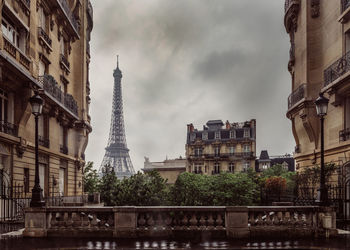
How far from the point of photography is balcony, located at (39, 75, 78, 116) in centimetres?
2231

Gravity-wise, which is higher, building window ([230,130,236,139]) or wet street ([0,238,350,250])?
building window ([230,130,236,139])

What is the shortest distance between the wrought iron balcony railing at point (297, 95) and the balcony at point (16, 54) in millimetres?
18170

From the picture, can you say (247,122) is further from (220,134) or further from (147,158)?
(147,158)

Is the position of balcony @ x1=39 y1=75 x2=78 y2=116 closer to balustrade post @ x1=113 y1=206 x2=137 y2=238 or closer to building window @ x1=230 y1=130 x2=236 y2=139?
balustrade post @ x1=113 y1=206 x2=137 y2=238

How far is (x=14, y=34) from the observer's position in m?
19.3

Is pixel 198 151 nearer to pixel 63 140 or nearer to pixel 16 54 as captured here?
pixel 63 140

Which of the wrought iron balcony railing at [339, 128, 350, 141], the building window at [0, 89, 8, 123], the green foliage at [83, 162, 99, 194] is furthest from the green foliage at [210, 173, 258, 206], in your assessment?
the building window at [0, 89, 8, 123]

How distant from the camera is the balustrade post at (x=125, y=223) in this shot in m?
11.7

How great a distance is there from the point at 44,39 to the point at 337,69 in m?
18.8

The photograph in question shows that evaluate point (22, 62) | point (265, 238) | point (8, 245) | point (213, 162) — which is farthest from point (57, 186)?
point (213, 162)

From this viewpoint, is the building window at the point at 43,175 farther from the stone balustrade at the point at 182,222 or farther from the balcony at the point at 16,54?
the stone balustrade at the point at 182,222

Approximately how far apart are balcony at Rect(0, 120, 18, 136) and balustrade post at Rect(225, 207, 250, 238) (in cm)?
1272

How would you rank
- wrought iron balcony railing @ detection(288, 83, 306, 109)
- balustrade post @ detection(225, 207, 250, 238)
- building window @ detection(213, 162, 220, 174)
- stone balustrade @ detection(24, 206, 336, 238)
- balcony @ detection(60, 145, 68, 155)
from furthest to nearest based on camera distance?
1. building window @ detection(213, 162, 220, 174)
2. balcony @ detection(60, 145, 68, 155)
3. wrought iron balcony railing @ detection(288, 83, 306, 109)
4. stone balustrade @ detection(24, 206, 336, 238)
5. balustrade post @ detection(225, 207, 250, 238)

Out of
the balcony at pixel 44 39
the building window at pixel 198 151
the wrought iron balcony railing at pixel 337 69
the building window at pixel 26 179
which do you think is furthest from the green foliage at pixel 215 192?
the building window at pixel 198 151
